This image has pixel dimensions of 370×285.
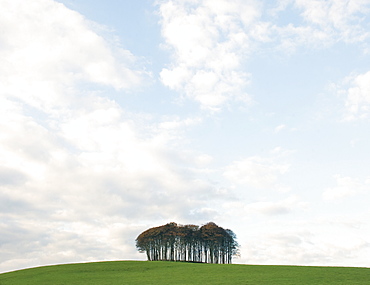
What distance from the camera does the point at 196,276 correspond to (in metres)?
58.2

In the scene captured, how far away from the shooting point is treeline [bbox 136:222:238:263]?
11472 centimetres

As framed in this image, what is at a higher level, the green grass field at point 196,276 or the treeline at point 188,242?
the treeline at point 188,242

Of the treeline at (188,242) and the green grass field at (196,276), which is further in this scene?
the treeline at (188,242)

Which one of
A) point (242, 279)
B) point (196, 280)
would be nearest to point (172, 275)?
point (196, 280)

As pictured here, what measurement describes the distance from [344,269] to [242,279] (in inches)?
792

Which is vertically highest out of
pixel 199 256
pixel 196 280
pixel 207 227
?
pixel 207 227

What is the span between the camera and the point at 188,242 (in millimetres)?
116500

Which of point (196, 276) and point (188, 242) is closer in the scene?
point (196, 276)

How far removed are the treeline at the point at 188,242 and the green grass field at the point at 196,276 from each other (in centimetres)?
3963

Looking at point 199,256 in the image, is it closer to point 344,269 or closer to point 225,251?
point 225,251

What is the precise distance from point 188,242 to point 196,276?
5909 cm

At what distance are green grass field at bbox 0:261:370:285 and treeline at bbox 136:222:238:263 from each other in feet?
130

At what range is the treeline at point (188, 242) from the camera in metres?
115

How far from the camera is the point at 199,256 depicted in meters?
119
